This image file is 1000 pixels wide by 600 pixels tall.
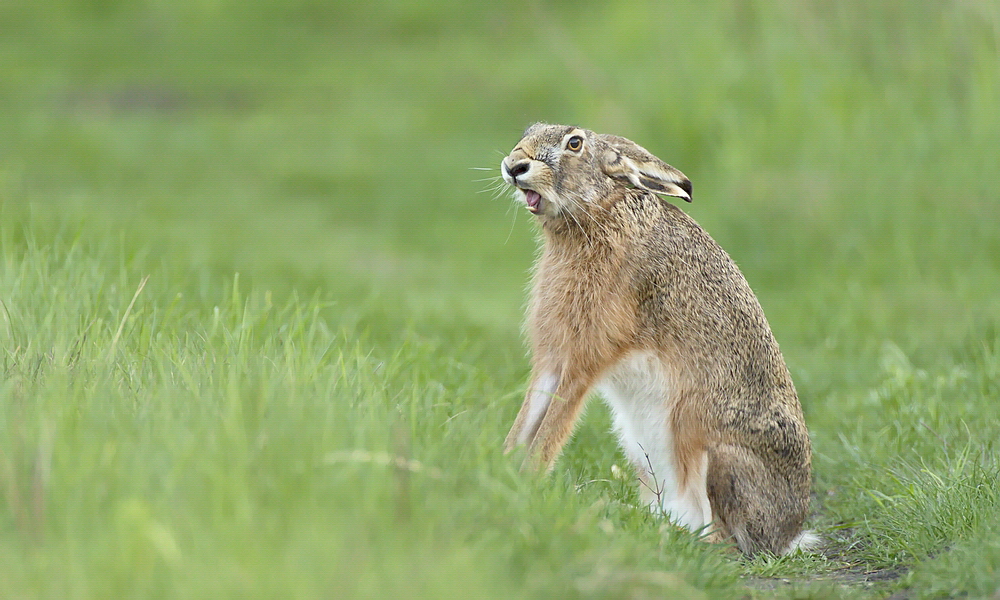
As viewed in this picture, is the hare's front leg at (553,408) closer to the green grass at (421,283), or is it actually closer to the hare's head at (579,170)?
the green grass at (421,283)

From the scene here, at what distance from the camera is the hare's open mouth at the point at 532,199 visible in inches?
193

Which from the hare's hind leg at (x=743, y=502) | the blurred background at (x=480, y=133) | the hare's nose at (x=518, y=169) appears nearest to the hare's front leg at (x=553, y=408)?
the hare's hind leg at (x=743, y=502)

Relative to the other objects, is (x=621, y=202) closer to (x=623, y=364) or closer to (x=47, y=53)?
(x=623, y=364)

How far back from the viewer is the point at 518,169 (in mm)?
4766

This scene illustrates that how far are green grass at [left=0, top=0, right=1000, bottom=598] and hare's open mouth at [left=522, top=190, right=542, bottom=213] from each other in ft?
2.57

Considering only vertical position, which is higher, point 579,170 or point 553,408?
point 579,170

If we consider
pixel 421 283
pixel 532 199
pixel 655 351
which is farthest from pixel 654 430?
pixel 421 283

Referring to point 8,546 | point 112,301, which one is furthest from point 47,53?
point 8,546

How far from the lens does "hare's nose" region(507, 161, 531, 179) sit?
4.75 metres

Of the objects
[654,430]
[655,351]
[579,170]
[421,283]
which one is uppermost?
[579,170]

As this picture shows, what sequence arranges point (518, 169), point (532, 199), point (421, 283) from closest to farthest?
point (518, 169) → point (532, 199) → point (421, 283)

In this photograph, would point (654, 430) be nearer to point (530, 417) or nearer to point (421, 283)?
point (530, 417)

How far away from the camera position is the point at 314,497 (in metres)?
3.21

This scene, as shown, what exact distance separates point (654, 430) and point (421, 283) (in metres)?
5.05
